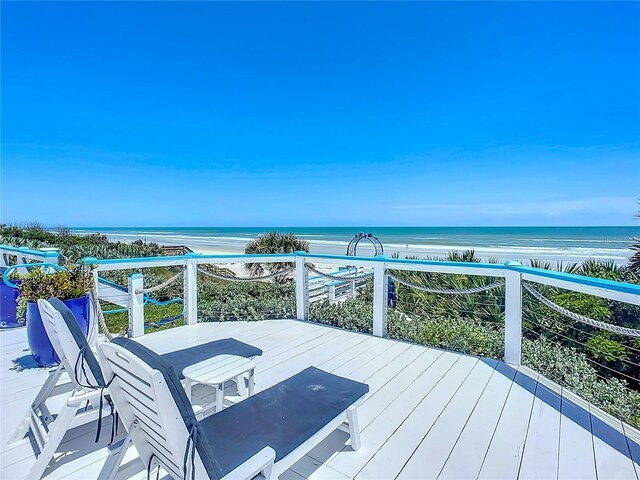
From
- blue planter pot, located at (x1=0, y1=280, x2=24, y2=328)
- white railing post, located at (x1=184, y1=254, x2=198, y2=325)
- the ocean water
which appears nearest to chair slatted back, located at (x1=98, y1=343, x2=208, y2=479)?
white railing post, located at (x1=184, y1=254, x2=198, y2=325)

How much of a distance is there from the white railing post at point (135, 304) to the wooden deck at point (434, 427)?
597 millimetres

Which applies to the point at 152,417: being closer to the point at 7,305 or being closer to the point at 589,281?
the point at 589,281

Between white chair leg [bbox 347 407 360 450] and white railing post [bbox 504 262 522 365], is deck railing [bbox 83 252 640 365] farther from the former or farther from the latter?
white chair leg [bbox 347 407 360 450]

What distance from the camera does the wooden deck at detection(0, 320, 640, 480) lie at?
1762 mm

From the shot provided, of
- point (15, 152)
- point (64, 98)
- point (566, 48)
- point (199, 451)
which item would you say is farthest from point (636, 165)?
point (15, 152)

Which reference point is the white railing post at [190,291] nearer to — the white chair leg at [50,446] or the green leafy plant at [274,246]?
the white chair leg at [50,446]

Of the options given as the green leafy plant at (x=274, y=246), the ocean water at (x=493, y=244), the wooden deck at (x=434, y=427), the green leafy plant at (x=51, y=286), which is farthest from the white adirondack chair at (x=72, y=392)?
the ocean water at (x=493, y=244)

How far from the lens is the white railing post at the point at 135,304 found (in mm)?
3878

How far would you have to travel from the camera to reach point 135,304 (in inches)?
154

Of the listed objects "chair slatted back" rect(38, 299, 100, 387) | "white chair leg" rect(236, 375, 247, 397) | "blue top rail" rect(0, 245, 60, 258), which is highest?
"blue top rail" rect(0, 245, 60, 258)

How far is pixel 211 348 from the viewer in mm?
2771

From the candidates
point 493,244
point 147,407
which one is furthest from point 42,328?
point 493,244

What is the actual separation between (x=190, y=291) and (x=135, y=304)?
74cm

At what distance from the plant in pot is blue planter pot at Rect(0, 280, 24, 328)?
5.63 ft
